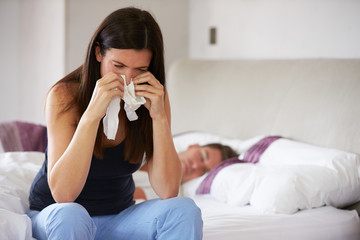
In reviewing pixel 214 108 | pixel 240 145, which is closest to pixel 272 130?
pixel 240 145

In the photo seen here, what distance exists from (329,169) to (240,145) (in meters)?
0.64

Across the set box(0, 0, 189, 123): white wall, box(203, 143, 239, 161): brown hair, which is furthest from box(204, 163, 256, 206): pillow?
box(0, 0, 189, 123): white wall

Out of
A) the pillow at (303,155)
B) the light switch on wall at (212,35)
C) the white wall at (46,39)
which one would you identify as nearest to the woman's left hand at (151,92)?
the pillow at (303,155)

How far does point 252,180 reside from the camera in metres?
2.10

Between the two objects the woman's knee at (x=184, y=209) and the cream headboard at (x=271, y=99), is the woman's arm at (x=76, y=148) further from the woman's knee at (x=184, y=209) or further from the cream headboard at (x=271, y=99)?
the cream headboard at (x=271, y=99)

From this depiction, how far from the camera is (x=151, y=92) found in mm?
1616

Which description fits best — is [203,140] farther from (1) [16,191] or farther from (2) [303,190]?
(1) [16,191]

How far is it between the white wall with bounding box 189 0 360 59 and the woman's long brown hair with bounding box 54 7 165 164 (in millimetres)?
1178

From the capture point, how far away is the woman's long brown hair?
5.16 feet

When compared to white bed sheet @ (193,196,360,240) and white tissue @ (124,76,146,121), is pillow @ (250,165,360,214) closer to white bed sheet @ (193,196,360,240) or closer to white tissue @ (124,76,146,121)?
white bed sheet @ (193,196,360,240)

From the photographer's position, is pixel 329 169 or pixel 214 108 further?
pixel 214 108

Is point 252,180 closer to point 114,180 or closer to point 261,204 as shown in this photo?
point 261,204

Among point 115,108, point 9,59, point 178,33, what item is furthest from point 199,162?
point 9,59

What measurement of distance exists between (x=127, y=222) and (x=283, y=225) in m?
0.63
